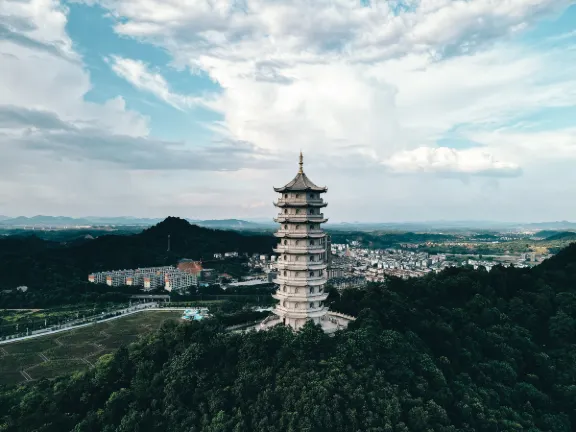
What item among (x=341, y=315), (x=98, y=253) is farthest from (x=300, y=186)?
(x=98, y=253)

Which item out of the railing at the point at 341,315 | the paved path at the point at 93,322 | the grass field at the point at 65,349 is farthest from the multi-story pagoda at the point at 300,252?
the paved path at the point at 93,322

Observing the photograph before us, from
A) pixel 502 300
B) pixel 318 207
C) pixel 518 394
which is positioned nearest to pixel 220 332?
pixel 318 207

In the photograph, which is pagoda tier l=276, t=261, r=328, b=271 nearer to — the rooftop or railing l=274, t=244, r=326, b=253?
railing l=274, t=244, r=326, b=253

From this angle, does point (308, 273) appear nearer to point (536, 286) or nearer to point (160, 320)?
point (536, 286)

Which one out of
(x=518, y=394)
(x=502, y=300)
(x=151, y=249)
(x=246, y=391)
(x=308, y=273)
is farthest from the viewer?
(x=151, y=249)

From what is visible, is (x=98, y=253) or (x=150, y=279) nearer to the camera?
(x=150, y=279)

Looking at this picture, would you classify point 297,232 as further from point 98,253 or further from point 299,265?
point 98,253
